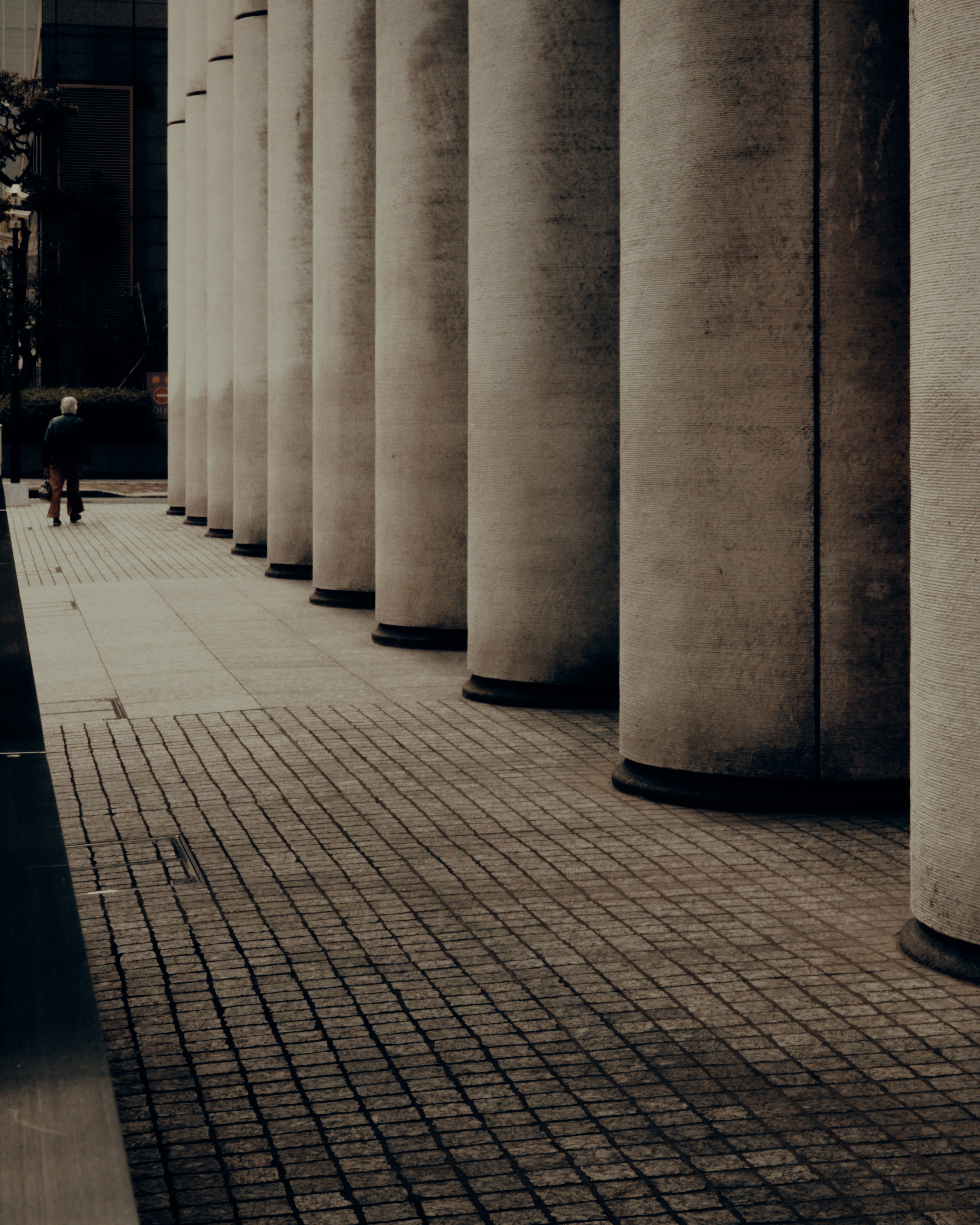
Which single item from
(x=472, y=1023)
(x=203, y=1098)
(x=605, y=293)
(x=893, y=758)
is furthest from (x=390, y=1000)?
(x=605, y=293)

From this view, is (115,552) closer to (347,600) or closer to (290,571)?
(290,571)

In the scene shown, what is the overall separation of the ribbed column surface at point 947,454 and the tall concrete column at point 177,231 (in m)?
22.7

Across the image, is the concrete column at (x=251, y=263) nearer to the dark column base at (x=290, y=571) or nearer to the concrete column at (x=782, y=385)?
the dark column base at (x=290, y=571)

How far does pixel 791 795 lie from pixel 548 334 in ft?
11.8

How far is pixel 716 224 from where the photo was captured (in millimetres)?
7059

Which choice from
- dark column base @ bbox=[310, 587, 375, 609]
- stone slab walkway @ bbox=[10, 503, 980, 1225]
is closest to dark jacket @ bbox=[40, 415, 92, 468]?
dark column base @ bbox=[310, 587, 375, 609]

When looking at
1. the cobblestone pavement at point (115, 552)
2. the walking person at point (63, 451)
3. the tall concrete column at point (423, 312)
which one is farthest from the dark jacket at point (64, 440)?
the tall concrete column at point (423, 312)

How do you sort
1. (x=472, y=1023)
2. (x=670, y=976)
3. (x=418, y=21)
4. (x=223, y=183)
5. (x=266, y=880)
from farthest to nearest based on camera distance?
(x=223, y=183) < (x=418, y=21) < (x=266, y=880) < (x=670, y=976) < (x=472, y=1023)

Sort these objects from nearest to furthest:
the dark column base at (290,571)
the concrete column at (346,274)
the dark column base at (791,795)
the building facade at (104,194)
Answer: the dark column base at (791,795), the concrete column at (346,274), the dark column base at (290,571), the building facade at (104,194)

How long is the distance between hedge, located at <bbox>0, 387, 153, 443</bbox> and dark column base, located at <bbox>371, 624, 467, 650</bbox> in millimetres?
31792

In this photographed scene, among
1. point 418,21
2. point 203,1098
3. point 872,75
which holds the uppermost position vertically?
point 418,21

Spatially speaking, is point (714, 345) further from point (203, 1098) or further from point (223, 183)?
point (223, 183)

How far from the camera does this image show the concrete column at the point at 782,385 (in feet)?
23.0

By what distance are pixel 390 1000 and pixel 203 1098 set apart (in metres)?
0.85
